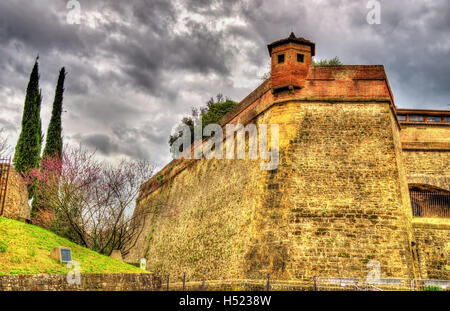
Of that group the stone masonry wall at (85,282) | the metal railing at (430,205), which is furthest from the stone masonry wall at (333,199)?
the stone masonry wall at (85,282)

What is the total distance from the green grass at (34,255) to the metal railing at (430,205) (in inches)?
464

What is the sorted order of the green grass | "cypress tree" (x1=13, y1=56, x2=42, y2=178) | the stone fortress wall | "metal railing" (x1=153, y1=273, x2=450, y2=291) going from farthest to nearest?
"cypress tree" (x1=13, y1=56, x2=42, y2=178)
the stone fortress wall
"metal railing" (x1=153, y1=273, x2=450, y2=291)
the green grass

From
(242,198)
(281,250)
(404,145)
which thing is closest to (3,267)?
(281,250)

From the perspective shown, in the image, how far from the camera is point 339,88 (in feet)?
61.1

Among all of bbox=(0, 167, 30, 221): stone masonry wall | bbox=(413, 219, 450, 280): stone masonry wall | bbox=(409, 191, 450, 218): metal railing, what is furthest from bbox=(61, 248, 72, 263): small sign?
bbox=(409, 191, 450, 218): metal railing

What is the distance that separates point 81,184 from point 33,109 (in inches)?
187

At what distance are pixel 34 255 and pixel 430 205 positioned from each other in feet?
49.2

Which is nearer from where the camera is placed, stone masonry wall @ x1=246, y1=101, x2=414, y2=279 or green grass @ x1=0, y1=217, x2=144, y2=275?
green grass @ x1=0, y1=217, x2=144, y2=275

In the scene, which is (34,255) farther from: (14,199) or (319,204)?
(319,204)

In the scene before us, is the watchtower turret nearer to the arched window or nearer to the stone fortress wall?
the stone fortress wall

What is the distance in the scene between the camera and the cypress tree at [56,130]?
24.7 meters

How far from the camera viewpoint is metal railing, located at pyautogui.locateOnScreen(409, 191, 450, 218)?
19078mm

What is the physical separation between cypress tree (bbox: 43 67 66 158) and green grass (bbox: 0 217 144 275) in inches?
372

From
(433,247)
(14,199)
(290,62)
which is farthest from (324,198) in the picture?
(14,199)
